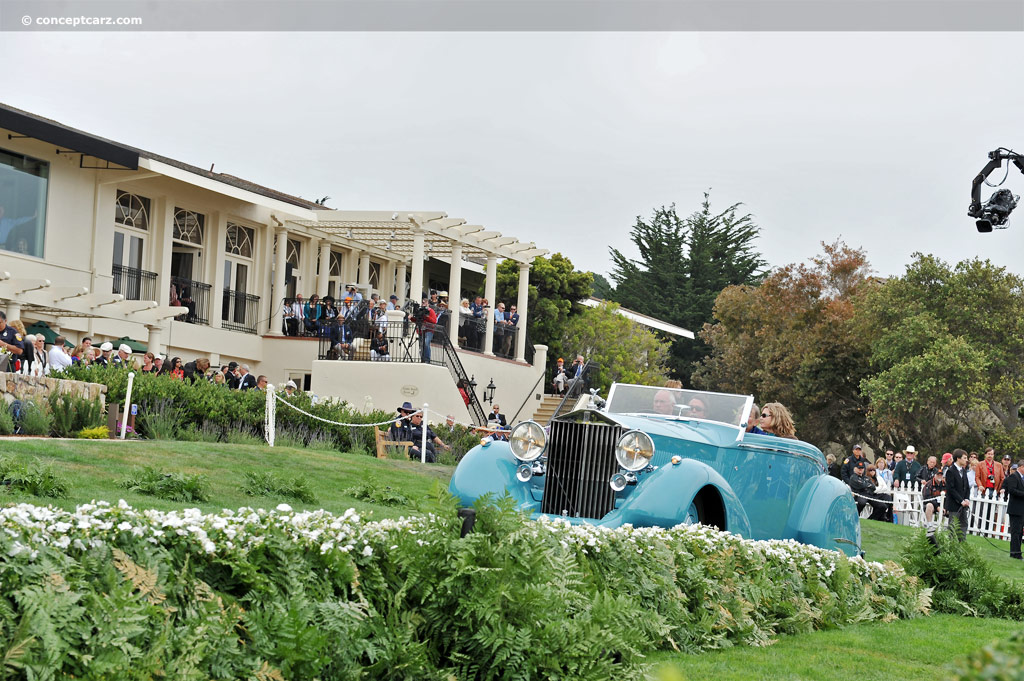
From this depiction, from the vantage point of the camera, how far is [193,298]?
27.2 meters

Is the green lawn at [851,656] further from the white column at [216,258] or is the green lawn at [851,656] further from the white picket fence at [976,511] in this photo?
the white column at [216,258]

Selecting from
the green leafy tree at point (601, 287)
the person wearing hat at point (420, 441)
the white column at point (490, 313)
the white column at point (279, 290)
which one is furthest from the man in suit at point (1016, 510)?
the green leafy tree at point (601, 287)

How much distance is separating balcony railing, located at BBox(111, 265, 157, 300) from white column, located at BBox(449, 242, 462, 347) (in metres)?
7.42

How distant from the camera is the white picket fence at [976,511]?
20.9 metres

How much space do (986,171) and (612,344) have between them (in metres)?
25.1

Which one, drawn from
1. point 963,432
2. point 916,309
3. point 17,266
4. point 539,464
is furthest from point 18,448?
point 963,432

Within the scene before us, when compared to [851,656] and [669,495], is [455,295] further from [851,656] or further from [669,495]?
[851,656]

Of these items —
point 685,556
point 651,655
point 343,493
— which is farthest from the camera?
point 343,493

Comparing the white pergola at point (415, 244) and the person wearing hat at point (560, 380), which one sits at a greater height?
the white pergola at point (415, 244)

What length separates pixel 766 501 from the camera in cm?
1037

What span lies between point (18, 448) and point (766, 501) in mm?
8209

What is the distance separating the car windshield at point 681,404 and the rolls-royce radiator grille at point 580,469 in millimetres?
1079

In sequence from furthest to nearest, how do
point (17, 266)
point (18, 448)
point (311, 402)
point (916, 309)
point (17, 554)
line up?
point (916, 309) → point (17, 266) → point (311, 402) → point (18, 448) → point (17, 554)

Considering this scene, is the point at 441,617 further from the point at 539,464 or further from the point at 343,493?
the point at 343,493
